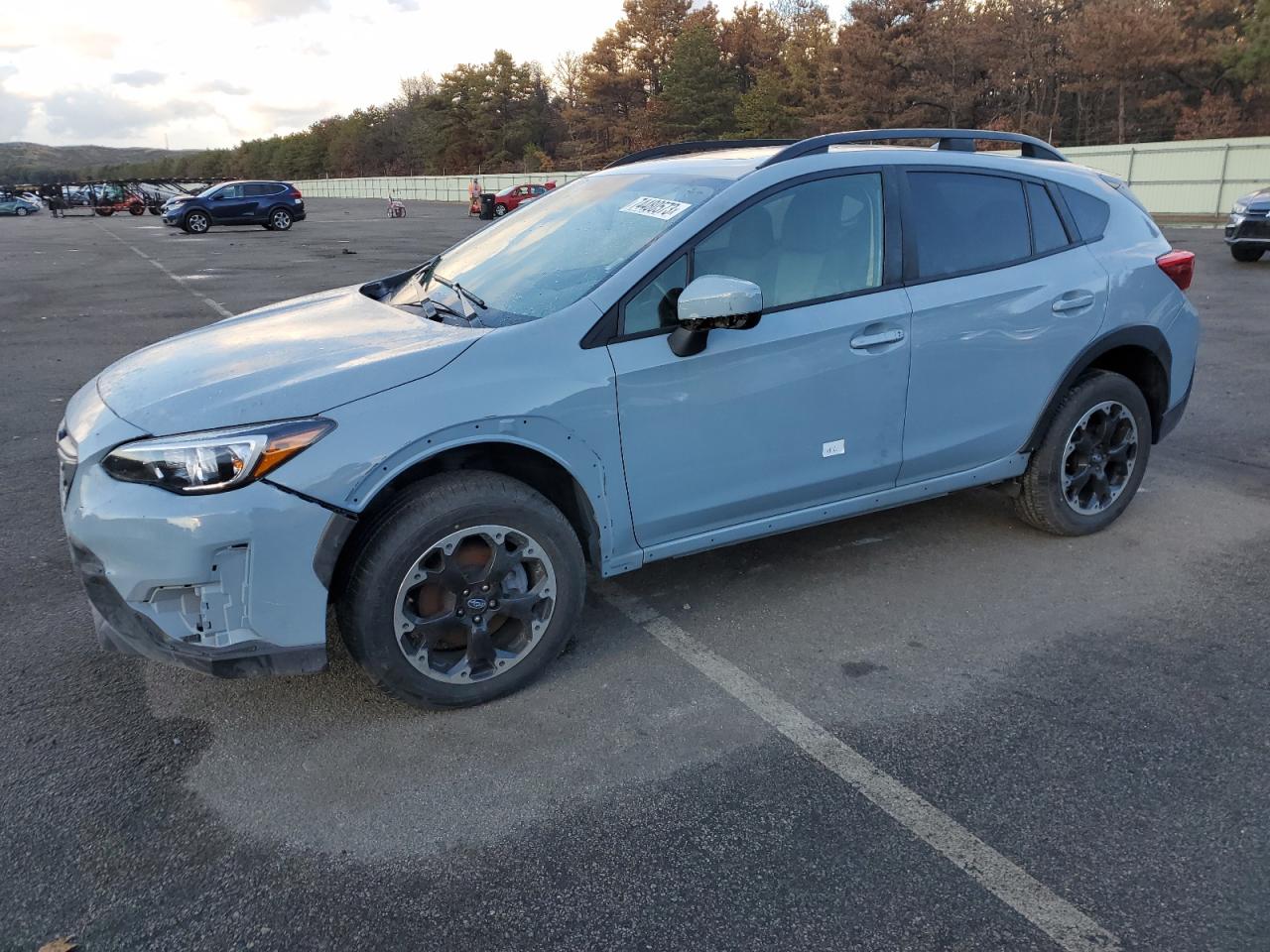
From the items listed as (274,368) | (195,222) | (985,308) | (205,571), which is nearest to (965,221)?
(985,308)

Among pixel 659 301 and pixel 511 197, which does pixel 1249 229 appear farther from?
pixel 511 197

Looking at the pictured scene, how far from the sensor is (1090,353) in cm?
432

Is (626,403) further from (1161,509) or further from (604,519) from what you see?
(1161,509)

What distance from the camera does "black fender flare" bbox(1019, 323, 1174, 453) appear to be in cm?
429

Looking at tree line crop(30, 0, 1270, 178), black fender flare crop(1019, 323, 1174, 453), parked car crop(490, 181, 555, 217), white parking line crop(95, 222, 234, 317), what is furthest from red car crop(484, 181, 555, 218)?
black fender flare crop(1019, 323, 1174, 453)

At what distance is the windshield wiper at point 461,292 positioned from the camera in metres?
3.62

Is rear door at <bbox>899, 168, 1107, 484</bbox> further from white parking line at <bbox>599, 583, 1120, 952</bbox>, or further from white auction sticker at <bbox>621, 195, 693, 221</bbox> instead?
white parking line at <bbox>599, 583, 1120, 952</bbox>

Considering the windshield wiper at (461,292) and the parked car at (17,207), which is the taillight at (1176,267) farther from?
the parked car at (17,207)

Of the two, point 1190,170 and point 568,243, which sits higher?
point 568,243

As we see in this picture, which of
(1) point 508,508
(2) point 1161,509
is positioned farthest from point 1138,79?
(1) point 508,508

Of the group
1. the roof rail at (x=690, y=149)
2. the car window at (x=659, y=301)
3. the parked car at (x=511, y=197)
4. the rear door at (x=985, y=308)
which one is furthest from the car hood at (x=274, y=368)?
the parked car at (x=511, y=197)

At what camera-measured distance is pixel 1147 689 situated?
3.28m

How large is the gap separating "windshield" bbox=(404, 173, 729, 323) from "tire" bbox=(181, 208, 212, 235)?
32.6 meters

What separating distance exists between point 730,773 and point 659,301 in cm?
156
